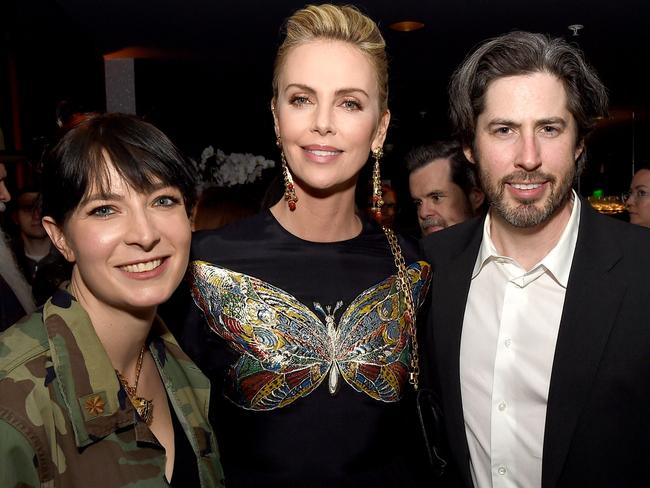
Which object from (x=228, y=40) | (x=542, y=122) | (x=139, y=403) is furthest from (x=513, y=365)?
(x=228, y=40)

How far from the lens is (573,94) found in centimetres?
192

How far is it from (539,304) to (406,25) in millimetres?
4685

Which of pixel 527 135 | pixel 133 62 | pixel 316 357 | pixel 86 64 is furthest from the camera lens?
pixel 133 62

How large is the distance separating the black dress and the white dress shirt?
22 cm

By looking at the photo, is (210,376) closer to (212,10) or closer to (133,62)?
(212,10)

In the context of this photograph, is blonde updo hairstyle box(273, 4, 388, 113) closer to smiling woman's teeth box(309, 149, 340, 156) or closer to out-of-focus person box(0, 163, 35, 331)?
smiling woman's teeth box(309, 149, 340, 156)

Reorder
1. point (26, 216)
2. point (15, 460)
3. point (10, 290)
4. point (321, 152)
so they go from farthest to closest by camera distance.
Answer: point (26, 216) → point (10, 290) → point (321, 152) → point (15, 460)

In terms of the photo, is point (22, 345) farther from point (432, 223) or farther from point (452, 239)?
point (432, 223)

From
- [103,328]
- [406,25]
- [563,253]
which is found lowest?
[103,328]

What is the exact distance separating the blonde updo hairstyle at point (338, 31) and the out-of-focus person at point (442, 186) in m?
1.57

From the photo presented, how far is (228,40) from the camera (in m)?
6.64

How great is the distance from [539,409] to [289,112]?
1.15m

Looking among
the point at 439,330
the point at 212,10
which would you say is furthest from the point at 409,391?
the point at 212,10

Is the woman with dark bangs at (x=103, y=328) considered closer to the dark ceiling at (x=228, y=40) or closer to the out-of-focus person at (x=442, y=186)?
the dark ceiling at (x=228, y=40)
